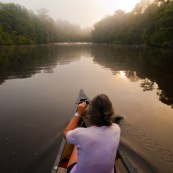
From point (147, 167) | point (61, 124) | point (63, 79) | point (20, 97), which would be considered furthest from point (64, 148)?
point (63, 79)

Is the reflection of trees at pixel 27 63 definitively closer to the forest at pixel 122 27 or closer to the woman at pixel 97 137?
the woman at pixel 97 137

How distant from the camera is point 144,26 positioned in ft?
255

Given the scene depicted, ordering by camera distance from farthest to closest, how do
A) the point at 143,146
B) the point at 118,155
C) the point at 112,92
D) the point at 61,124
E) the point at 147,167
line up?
the point at 112,92
the point at 61,124
the point at 143,146
the point at 147,167
the point at 118,155

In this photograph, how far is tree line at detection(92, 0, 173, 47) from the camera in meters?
52.2

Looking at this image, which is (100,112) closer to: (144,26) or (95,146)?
(95,146)

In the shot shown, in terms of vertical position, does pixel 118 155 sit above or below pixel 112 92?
above

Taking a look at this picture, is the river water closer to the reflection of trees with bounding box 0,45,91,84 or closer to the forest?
the reflection of trees with bounding box 0,45,91,84

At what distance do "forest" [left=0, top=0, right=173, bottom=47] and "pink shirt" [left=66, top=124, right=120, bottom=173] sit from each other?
53050 millimetres

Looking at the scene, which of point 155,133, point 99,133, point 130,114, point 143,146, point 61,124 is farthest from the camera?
point 130,114

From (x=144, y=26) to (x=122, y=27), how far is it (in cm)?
2031

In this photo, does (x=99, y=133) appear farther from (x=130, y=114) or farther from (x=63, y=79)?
(x=63, y=79)

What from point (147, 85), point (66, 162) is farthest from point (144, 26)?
point (66, 162)

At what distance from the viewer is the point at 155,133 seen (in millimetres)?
7543

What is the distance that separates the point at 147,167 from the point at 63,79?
11968 mm
